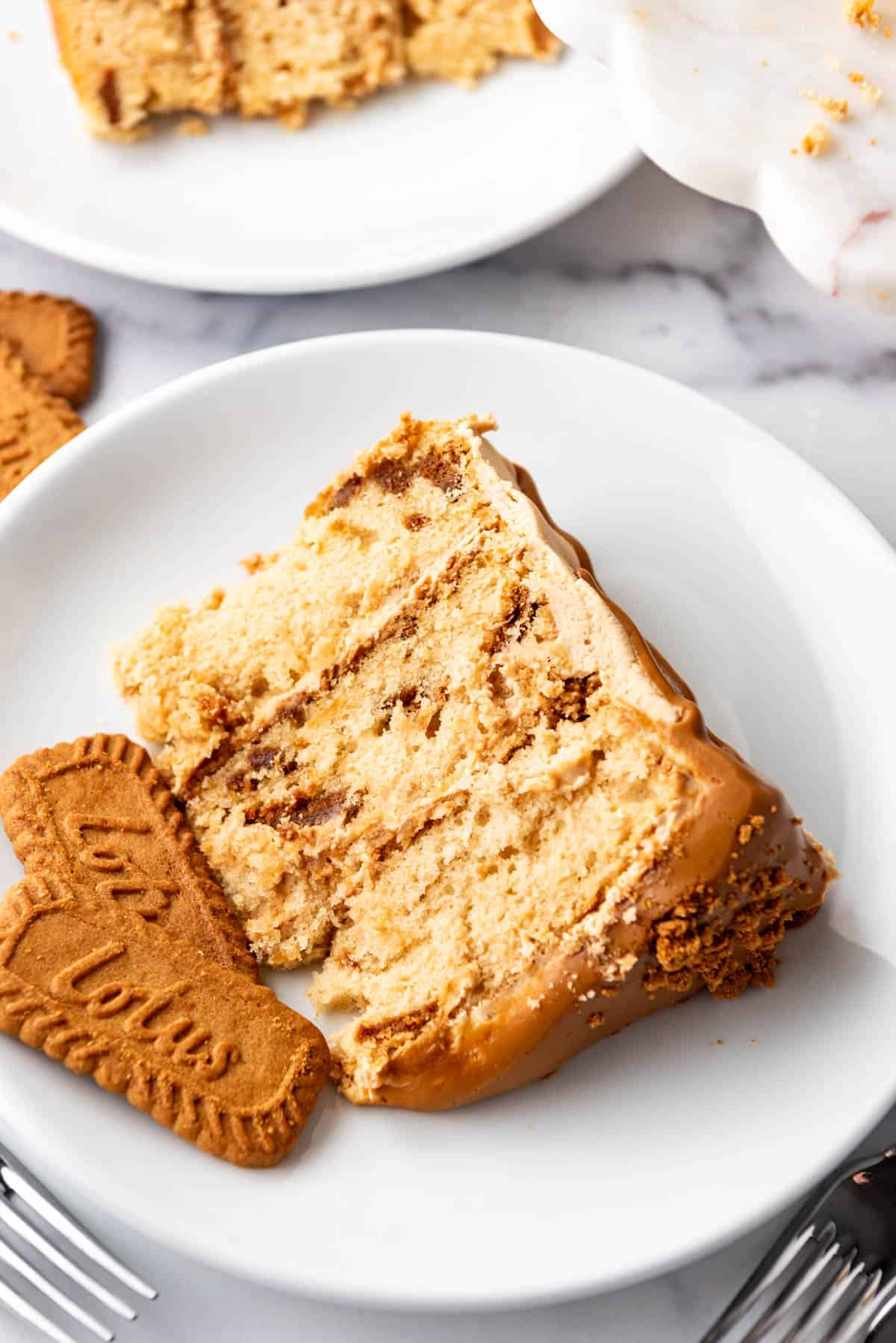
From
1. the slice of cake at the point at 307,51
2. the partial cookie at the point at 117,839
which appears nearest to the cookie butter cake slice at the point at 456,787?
the partial cookie at the point at 117,839

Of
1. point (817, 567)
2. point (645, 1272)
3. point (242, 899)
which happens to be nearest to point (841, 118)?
point (817, 567)

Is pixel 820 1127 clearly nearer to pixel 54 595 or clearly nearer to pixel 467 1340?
pixel 467 1340

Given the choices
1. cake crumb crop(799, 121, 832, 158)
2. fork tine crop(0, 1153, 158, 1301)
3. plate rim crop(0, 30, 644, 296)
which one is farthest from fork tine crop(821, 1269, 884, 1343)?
plate rim crop(0, 30, 644, 296)

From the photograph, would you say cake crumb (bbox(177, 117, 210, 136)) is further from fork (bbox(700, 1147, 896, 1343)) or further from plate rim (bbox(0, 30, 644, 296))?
fork (bbox(700, 1147, 896, 1343))

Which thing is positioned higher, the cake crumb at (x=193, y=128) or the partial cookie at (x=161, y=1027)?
the cake crumb at (x=193, y=128)

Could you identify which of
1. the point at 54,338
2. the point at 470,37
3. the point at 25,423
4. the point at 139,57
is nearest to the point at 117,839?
the point at 25,423

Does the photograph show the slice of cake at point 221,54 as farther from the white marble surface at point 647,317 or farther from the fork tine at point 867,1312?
the fork tine at point 867,1312
